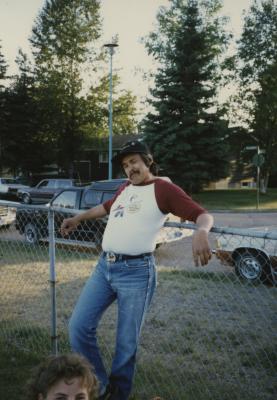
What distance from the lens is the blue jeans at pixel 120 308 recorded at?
2.69 meters

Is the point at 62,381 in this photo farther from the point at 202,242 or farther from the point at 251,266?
the point at 251,266

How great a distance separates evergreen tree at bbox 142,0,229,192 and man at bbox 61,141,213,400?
73.0 feet

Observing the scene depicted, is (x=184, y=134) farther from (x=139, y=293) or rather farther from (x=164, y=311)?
(x=139, y=293)

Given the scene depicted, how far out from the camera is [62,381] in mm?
1773

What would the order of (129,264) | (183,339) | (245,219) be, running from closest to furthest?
(129,264) → (183,339) → (245,219)

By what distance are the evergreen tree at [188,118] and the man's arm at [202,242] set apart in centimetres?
2265

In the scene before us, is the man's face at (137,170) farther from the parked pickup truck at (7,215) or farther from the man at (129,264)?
the parked pickup truck at (7,215)

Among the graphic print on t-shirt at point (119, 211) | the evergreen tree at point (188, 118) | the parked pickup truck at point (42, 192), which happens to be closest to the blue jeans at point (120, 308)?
the graphic print on t-shirt at point (119, 211)

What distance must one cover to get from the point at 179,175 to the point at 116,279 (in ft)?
76.2

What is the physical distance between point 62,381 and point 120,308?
3.23ft

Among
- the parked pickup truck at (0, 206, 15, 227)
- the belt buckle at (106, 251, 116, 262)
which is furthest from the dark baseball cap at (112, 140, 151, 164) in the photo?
the parked pickup truck at (0, 206, 15, 227)

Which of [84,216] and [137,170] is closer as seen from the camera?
[137,170]

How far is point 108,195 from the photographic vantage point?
1029cm

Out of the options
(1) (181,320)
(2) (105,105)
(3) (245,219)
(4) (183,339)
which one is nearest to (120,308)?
(4) (183,339)
